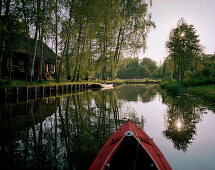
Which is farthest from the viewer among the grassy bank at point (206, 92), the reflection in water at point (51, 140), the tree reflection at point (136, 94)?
the tree reflection at point (136, 94)

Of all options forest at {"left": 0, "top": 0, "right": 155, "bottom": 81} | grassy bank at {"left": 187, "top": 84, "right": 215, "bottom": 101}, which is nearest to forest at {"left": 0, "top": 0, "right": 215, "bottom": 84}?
forest at {"left": 0, "top": 0, "right": 155, "bottom": 81}

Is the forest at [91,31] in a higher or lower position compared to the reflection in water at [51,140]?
higher

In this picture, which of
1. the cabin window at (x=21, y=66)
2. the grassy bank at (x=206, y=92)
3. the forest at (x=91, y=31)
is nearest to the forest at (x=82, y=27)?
the forest at (x=91, y=31)

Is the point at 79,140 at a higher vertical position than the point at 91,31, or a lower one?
lower

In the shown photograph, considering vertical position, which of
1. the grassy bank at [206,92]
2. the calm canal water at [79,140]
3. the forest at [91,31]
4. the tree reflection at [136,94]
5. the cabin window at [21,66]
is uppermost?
the forest at [91,31]

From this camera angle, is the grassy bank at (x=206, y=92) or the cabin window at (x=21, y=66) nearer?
the grassy bank at (x=206, y=92)

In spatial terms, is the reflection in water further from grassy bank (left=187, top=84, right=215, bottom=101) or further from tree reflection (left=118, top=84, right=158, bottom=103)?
grassy bank (left=187, top=84, right=215, bottom=101)

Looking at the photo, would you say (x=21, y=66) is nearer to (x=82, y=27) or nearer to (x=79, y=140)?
(x=82, y=27)

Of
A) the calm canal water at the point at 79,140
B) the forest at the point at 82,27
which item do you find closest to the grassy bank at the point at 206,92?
the calm canal water at the point at 79,140

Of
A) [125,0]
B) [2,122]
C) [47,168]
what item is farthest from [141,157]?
[125,0]

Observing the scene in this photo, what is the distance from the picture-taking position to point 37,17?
43.6ft

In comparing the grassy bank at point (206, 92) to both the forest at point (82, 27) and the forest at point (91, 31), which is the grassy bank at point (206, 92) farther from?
the forest at point (82, 27)

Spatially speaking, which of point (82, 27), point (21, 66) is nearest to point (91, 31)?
point (82, 27)

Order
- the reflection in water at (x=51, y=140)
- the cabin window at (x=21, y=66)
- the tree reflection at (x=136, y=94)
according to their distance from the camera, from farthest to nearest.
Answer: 1. the cabin window at (x=21, y=66)
2. the tree reflection at (x=136, y=94)
3. the reflection in water at (x=51, y=140)
